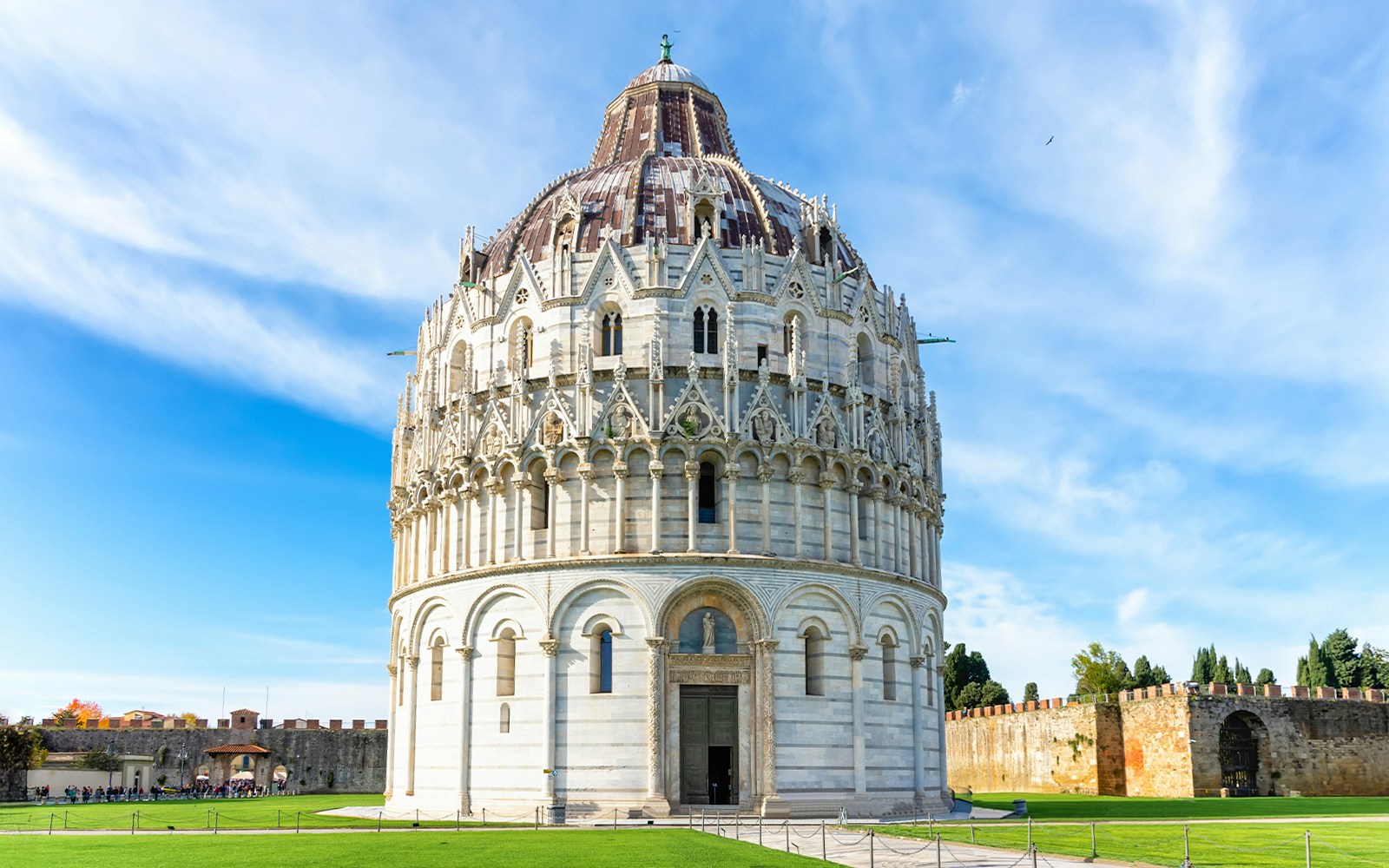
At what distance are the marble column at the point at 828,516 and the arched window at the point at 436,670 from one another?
15.0 meters

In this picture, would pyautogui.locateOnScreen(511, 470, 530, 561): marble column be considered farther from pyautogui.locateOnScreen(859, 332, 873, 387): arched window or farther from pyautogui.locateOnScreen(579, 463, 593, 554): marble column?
pyautogui.locateOnScreen(859, 332, 873, 387): arched window

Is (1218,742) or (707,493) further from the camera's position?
(1218,742)

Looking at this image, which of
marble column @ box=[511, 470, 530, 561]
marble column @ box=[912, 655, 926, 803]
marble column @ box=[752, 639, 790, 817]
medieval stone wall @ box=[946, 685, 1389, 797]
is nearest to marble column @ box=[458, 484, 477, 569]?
marble column @ box=[511, 470, 530, 561]

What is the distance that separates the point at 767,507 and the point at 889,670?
7.95 m

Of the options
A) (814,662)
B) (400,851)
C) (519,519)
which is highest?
(519,519)

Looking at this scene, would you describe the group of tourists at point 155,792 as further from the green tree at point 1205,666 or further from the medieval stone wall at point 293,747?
the green tree at point 1205,666

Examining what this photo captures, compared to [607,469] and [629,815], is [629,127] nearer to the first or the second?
[607,469]

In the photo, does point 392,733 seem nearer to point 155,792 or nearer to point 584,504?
point 584,504

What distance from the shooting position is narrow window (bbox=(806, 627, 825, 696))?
44.7 metres

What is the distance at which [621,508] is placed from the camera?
44719mm

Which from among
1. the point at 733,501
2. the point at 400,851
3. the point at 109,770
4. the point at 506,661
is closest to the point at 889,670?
the point at 733,501

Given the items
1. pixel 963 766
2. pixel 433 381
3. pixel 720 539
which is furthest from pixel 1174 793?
pixel 433 381

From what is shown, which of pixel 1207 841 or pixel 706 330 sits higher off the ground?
pixel 706 330

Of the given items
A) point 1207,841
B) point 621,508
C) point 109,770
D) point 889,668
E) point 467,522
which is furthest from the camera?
point 109,770
